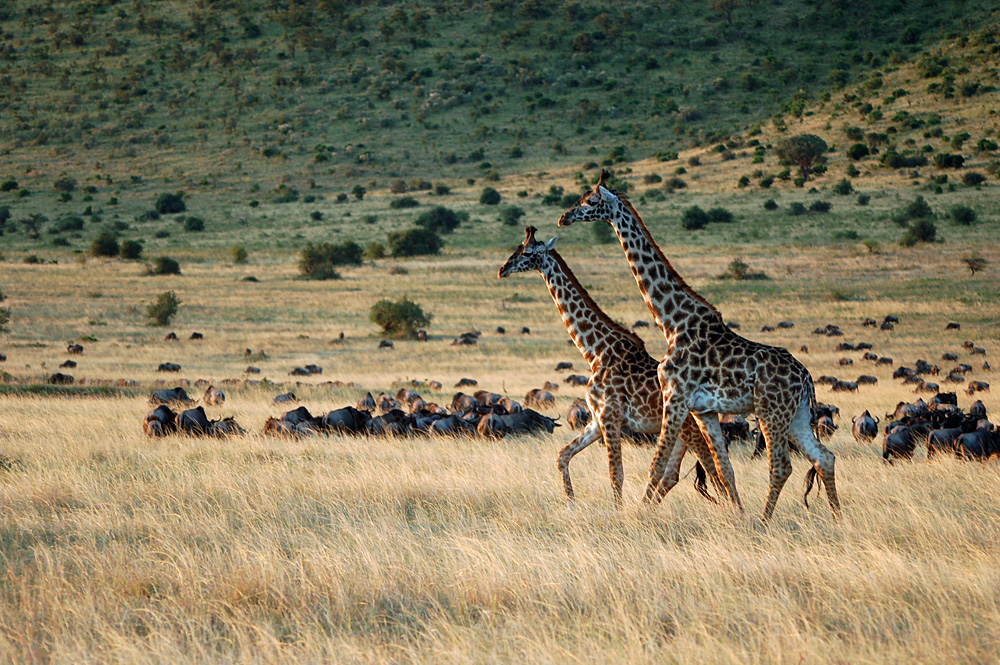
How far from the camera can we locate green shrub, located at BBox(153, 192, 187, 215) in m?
90.2

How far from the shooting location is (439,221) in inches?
2987

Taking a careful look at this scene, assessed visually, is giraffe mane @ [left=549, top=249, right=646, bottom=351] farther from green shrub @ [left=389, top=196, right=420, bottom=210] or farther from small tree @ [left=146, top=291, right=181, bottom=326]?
green shrub @ [left=389, top=196, right=420, bottom=210]

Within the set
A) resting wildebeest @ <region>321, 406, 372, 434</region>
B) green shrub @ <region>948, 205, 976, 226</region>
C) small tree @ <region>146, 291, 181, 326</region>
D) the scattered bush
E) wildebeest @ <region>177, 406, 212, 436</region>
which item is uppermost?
the scattered bush

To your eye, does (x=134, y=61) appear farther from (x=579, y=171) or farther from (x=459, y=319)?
(x=459, y=319)

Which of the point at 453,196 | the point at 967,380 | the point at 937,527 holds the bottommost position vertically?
the point at 967,380

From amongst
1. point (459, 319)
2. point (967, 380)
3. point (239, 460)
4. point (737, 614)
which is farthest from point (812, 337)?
point (737, 614)

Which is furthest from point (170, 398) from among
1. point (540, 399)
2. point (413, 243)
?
point (413, 243)

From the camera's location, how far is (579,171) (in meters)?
101

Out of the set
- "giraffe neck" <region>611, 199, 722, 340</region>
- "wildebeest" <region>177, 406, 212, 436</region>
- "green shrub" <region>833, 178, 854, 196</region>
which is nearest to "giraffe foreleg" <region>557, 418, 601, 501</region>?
"giraffe neck" <region>611, 199, 722, 340</region>

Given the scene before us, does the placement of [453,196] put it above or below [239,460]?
above

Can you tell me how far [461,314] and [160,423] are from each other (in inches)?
1128

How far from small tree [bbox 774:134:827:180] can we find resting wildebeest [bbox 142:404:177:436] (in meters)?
81.6

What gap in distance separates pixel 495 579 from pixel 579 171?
97.3 metres

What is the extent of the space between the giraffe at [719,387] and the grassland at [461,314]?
23.4 inches
